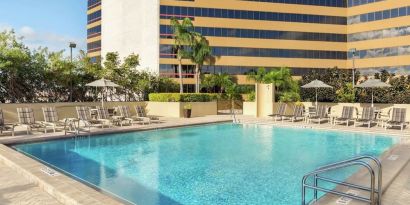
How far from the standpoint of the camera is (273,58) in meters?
52.2

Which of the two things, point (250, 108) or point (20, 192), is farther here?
point (250, 108)

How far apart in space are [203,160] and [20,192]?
630cm

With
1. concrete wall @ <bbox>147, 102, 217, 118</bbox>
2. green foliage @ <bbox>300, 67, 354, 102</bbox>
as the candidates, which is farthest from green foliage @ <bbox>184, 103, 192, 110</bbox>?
green foliage @ <bbox>300, 67, 354, 102</bbox>

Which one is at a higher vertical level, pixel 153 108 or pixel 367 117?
pixel 153 108

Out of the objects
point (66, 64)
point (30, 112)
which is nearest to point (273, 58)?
point (66, 64)

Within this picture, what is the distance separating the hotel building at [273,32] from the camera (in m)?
49.6

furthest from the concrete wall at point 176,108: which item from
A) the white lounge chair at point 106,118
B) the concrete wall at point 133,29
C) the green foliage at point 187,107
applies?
the concrete wall at point 133,29

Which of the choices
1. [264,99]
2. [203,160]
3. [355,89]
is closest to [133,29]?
[264,99]

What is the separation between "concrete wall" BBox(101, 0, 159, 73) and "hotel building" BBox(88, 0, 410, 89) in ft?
0.43

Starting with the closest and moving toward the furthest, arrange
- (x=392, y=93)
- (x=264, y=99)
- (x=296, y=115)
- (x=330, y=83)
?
1. (x=296, y=115)
2. (x=392, y=93)
3. (x=264, y=99)
4. (x=330, y=83)

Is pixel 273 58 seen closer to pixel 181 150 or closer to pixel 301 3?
pixel 301 3

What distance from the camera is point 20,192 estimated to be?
273 inches

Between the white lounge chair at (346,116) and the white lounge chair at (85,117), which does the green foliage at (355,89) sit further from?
the white lounge chair at (85,117)

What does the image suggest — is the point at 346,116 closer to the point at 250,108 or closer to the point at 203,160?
the point at 250,108
